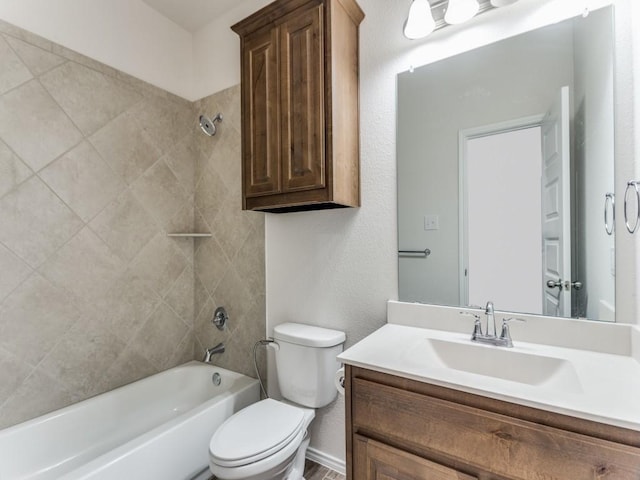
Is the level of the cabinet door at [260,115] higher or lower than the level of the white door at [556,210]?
higher

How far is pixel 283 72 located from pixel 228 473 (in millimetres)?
1707

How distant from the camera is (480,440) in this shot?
83 centimetres

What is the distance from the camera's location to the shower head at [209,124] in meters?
2.16

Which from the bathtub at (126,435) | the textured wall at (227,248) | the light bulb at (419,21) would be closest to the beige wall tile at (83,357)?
the bathtub at (126,435)

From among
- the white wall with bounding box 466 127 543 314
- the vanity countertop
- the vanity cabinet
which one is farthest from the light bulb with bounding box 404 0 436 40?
the vanity cabinet

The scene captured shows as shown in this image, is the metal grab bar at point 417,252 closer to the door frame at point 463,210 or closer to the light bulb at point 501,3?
the door frame at point 463,210

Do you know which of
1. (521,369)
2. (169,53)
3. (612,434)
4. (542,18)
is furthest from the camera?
(169,53)

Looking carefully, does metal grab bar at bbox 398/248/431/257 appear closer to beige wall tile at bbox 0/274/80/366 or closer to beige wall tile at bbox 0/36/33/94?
beige wall tile at bbox 0/274/80/366

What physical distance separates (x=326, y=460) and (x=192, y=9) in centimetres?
292

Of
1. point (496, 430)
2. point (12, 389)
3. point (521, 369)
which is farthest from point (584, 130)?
point (12, 389)

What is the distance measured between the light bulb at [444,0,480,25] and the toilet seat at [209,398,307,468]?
1.86 meters

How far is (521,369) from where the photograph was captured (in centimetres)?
107

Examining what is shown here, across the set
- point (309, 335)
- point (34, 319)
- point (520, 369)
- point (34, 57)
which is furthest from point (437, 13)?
point (34, 319)

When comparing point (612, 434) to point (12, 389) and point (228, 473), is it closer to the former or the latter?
point (228, 473)
